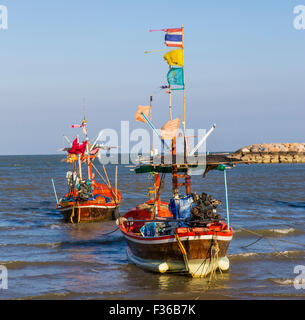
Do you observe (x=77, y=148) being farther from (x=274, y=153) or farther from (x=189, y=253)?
(x=274, y=153)

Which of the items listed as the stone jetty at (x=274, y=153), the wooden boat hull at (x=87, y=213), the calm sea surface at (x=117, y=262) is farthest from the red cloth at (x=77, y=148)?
the stone jetty at (x=274, y=153)

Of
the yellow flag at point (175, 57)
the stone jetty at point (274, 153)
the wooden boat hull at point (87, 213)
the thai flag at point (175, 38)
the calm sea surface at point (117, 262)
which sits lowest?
the calm sea surface at point (117, 262)

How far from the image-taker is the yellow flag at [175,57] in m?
21.1

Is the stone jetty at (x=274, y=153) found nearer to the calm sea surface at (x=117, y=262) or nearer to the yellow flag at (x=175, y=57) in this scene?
the calm sea surface at (x=117, y=262)

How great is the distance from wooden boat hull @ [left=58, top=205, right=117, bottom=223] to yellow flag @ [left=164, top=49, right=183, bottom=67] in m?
15.8

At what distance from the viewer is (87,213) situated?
34438 mm

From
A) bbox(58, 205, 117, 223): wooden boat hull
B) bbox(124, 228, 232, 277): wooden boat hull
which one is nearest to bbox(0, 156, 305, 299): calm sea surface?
bbox(124, 228, 232, 277): wooden boat hull

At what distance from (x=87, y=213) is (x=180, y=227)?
17103 mm

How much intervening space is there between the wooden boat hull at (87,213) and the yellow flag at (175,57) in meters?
15.8
